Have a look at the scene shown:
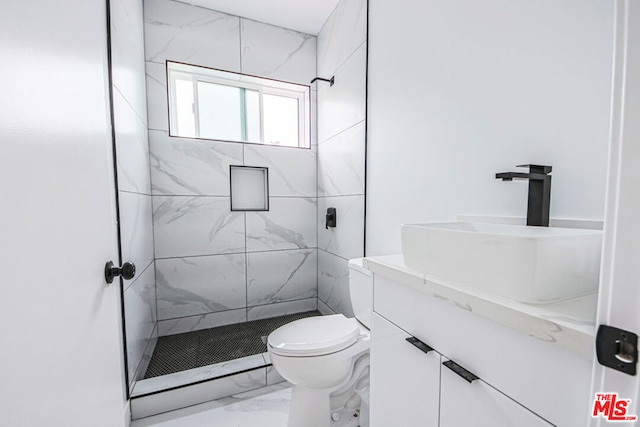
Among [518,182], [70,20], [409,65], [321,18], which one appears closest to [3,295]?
[70,20]

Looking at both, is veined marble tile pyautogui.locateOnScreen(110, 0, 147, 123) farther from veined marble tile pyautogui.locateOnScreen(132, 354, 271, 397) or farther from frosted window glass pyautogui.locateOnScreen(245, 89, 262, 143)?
veined marble tile pyautogui.locateOnScreen(132, 354, 271, 397)

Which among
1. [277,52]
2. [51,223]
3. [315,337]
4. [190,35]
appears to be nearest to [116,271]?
[51,223]

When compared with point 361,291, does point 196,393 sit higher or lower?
lower

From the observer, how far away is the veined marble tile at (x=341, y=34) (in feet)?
5.48

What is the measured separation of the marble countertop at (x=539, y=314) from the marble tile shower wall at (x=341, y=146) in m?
1.13

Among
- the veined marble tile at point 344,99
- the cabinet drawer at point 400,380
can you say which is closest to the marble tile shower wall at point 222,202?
the veined marble tile at point 344,99

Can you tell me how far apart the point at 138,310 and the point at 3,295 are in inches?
53.2

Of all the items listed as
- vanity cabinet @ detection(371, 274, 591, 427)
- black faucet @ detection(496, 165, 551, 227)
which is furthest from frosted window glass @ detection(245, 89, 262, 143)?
black faucet @ detection(496, 165, 551, 227)

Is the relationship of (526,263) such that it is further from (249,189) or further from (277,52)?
(277,52)

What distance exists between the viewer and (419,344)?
2.17ft

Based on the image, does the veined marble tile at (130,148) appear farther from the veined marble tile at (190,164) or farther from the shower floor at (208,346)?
the shower floor at (208,346)

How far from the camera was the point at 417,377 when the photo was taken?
0.69m

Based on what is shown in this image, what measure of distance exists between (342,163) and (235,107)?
3.62ft

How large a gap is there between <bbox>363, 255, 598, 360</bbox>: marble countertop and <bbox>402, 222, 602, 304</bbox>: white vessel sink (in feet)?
0.06
